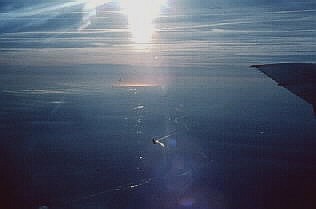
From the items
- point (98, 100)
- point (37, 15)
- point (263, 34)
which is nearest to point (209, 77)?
point (98, 100)

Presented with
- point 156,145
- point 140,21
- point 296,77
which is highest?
point 140,21

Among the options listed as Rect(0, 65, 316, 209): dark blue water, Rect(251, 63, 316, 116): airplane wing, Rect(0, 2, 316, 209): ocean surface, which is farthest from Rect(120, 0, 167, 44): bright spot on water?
Rect(0, 65, 316, 209): dark blue water

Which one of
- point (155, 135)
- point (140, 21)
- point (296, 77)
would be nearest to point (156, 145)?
point (155, 135)

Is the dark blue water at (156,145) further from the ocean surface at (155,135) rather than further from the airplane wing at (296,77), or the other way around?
the airplane wing at (296,77)

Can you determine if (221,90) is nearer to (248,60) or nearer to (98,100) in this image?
(98,100)

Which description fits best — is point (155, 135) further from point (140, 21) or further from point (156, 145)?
point (140, 21)
